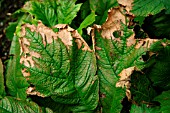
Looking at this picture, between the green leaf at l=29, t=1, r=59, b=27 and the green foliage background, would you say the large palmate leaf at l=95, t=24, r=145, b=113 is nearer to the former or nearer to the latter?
the green foliage background

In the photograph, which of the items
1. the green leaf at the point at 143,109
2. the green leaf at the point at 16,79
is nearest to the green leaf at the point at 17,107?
the green leaf at the point at 16,79

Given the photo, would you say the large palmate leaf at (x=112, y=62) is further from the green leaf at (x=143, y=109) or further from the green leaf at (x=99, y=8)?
the green leaf at (x=99, y=8)

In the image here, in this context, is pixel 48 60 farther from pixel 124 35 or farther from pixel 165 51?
pixel 165 51

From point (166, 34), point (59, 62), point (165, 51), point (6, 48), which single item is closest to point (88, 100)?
point (59, 62)

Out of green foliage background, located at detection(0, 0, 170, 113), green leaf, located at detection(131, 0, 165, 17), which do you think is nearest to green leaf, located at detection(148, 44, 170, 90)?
green foliage background, located at detection(0, 0, 170, 113)

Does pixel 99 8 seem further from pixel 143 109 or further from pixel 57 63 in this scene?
pixel 143 109

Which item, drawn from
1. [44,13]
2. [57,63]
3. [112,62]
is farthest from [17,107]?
[44,13]

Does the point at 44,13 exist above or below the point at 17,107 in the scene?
above
